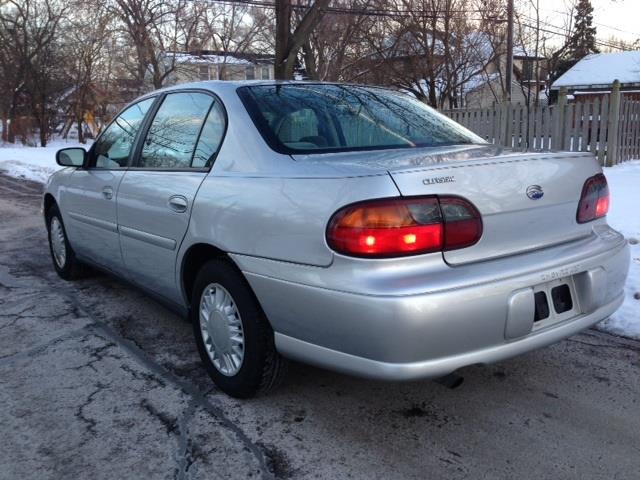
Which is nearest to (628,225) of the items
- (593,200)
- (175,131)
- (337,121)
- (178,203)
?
(593,200)

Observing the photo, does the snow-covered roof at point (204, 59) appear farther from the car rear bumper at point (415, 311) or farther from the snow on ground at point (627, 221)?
the car rear bumper at point (415, 311)

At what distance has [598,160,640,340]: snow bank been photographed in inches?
156

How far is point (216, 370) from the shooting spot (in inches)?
124

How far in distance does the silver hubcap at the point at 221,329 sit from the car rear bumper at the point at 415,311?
1.11 feet

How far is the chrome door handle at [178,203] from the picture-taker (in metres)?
3.15

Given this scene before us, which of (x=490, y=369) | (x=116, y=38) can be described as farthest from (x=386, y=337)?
(x=116, y=38)

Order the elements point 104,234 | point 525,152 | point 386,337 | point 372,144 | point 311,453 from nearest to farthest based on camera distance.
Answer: point 386,337 → point 311,453 → point 525,152 → point 372,144 → point 104,234

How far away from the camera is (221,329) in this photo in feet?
9.97

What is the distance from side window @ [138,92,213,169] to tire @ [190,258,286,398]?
714 mm

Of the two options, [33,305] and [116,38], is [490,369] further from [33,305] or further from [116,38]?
[116,38]

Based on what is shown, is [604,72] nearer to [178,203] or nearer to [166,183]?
[166,183]

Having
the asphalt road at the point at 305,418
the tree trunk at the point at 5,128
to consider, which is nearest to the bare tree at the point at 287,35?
the asphalt road at the point at 305,418

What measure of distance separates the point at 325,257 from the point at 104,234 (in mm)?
2375

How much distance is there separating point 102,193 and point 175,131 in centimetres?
92
